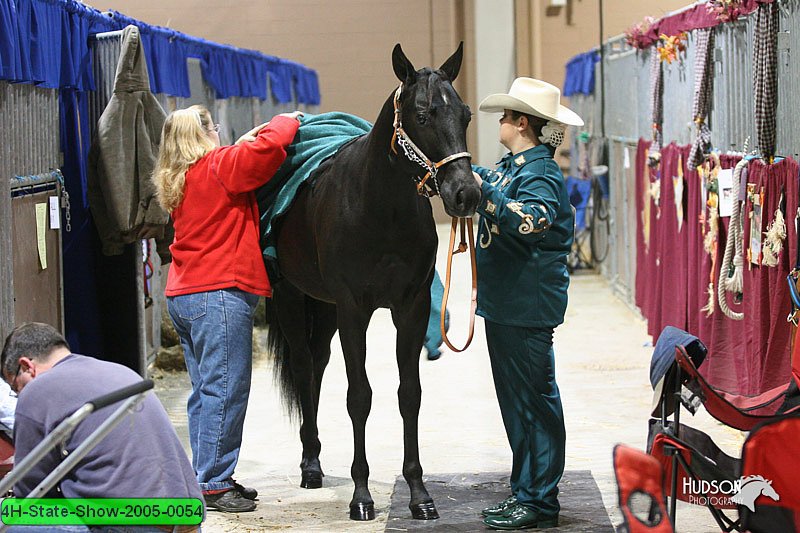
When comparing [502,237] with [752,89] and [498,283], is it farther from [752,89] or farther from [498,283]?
[752,89]

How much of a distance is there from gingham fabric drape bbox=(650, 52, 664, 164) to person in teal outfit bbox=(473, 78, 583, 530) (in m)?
3.94

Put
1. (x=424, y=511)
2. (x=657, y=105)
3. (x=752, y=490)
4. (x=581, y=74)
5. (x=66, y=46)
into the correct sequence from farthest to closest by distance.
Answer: (x=581, y=74)
(x=657, y=105)
(x=66, y=46)
(x=424, y=511)
(x=752, y=490)

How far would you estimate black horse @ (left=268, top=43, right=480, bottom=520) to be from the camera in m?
3.84

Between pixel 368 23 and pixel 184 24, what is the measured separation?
279 cm

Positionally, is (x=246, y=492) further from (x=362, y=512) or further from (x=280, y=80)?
(x=280, y=80)

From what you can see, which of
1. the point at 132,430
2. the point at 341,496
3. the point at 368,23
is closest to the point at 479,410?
the point at 341,496

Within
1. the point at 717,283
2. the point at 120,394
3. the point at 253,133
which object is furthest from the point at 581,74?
the point at 120,394

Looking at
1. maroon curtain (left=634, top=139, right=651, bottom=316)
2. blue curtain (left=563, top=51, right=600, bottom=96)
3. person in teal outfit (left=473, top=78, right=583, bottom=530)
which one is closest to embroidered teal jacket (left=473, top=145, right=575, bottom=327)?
person in teal outfit (left=473, top=78, right=583, bottom=530)

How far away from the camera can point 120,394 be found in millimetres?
2574

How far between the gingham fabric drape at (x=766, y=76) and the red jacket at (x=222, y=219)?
2146 mm

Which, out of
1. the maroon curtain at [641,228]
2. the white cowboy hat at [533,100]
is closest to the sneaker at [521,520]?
the white cowboy hat at [533,100]

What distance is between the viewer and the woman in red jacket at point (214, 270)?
4297mm

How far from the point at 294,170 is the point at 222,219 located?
0.47 metres

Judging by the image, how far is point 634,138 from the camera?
30.8ft
